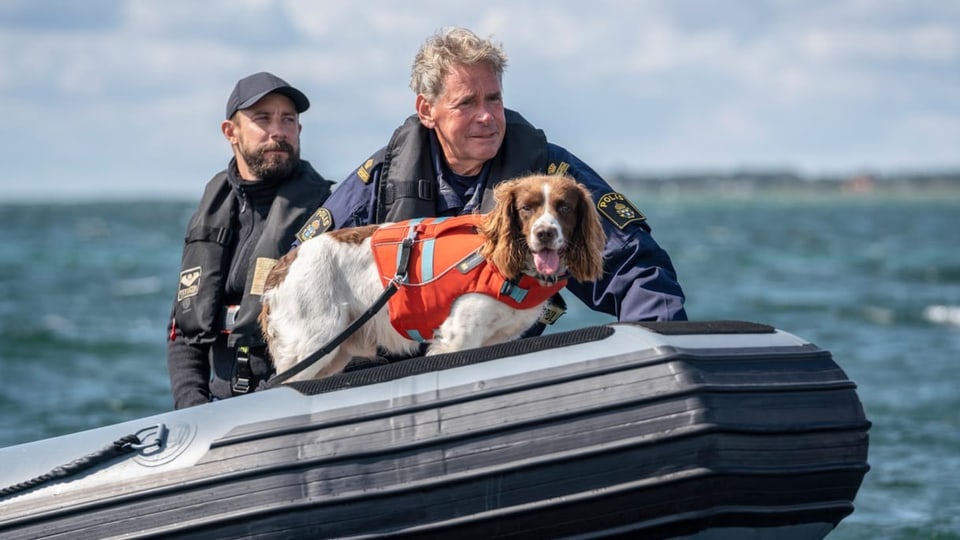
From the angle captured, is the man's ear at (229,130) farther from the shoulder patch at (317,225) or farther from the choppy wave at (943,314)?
the choppy wave at (943,314)

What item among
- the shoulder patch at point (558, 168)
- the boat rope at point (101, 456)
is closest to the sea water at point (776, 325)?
the shoulder patch at point (558, 168)

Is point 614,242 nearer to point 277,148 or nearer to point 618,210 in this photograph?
point 618,210

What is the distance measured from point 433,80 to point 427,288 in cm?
72

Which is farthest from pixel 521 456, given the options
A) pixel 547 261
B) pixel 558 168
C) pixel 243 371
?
pixel 243 371

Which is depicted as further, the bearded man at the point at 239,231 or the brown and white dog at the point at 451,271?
the bearded man at the point at 239,231

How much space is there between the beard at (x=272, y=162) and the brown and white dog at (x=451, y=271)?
2.52 ft

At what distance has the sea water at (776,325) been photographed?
9.38 meters

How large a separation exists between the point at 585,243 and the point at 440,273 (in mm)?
472

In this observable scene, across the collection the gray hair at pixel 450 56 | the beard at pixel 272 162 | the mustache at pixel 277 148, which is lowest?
the beard at pixel 272 162

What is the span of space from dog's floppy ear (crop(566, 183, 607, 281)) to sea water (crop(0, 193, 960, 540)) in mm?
3680

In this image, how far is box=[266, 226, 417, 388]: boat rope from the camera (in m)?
4.38

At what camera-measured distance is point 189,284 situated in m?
5.36

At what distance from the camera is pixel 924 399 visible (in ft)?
39.7

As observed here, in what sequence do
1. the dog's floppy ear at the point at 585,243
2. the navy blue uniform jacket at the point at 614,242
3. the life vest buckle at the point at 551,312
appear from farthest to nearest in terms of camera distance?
1. the life vest buckle at the point at 551,312
2. the navy blue uniform jacket at the point at 614,242
3. the dog's floppy ear at the point at 585,243
